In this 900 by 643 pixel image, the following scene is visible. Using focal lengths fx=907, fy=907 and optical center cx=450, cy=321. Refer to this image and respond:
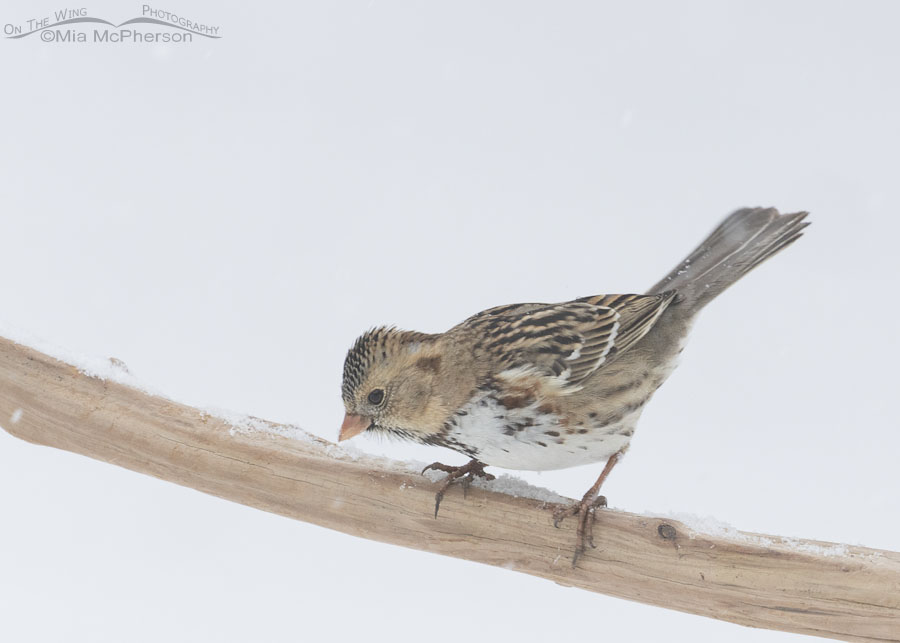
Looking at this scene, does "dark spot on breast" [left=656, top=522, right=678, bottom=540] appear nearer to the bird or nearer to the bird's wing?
the bird

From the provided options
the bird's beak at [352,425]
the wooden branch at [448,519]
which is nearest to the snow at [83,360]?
the wooden branch at [448,519]

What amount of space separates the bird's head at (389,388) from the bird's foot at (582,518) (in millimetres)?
563

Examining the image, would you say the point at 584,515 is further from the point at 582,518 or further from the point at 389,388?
the point at 389,388

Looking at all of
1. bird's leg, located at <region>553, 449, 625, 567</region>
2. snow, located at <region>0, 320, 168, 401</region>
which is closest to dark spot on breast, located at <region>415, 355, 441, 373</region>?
bird's leg, located at <region>553, 449, 625, 567</region>

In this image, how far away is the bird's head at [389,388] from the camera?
3.26m

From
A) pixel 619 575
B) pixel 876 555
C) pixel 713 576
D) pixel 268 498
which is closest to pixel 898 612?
pixel 876 555

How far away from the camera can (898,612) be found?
296 cm

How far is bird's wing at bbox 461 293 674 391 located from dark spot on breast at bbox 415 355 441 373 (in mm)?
187

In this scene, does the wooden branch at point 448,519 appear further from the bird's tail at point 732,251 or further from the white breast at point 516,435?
the bird's tail at point 732,251

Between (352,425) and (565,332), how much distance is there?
35.1 inches

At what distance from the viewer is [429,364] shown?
3324 mm

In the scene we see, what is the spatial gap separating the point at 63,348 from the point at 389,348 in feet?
5.71

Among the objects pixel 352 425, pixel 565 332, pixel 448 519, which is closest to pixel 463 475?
pixel 448 519

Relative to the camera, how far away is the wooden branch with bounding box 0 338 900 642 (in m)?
3.04
